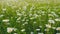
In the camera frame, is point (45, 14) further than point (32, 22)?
Yes

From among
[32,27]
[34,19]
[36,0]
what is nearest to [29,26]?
[32,27]

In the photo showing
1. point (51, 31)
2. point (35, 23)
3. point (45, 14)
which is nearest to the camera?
point (51, 31)

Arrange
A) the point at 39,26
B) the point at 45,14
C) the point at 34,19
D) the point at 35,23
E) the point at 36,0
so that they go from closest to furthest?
the point at 39,26
the point at 35,23
the point at 34,19
the point at 45,14
the point at 36,0

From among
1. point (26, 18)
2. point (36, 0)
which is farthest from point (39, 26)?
point (36, 0)

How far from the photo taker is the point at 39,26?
198 cm

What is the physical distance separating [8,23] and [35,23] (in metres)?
0.32

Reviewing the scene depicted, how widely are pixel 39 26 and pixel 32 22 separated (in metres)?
0.22

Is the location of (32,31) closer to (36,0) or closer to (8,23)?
(8,23)

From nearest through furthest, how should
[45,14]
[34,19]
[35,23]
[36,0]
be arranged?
[35,23] → [34,19] → [45,14] → [36,0]

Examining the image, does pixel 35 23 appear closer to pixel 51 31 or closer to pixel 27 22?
pixel 27 22

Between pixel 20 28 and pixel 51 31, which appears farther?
pixel 20 28

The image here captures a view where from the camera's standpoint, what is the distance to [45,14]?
96.2 inches

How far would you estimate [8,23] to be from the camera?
7.15ft

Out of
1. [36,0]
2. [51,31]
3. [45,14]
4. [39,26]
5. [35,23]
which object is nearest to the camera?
[51,31]
